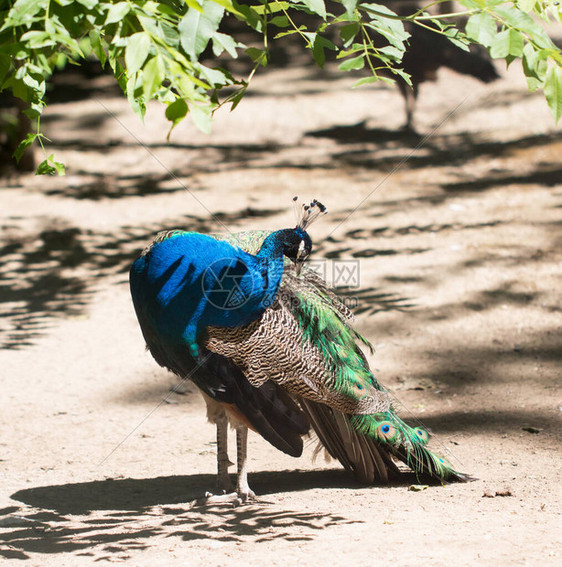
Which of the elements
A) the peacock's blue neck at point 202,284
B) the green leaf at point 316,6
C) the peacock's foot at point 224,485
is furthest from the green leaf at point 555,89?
the peacock's foot at point 224,485

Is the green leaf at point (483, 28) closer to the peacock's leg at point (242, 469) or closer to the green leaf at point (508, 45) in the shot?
the green leaf at point (508, 45)

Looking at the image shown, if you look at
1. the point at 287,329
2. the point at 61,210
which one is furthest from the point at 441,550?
the point at 61,210

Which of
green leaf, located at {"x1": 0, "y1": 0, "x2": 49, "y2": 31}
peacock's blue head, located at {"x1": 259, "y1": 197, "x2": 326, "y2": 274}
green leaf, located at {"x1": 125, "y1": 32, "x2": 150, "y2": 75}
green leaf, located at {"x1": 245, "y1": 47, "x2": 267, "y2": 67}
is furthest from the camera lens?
peacock's blue head, located at {"x1": 259, "y1": 197, "x2": 326, "y2": 274}

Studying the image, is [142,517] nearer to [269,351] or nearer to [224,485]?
[224,485]

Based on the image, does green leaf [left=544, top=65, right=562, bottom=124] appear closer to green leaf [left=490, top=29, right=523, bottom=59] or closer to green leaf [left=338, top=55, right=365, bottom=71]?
green leaf [left=490, top=29, right=523, bottom=59]

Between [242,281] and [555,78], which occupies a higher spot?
[555,78]

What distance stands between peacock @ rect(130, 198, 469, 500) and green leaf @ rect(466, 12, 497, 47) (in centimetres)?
163

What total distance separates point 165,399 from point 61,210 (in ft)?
16.0

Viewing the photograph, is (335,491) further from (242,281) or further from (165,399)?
(165,399)

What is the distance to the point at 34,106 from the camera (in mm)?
3074

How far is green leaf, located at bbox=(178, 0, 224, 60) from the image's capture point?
2242 mm

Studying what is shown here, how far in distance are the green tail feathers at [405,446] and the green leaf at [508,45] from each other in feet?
7.61

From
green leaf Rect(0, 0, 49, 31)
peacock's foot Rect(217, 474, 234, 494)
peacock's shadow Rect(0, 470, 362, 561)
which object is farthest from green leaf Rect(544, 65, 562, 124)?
peacock's foot Rect(217, 474, 234, 494)

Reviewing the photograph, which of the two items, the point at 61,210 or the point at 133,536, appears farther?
the point at 61,210
